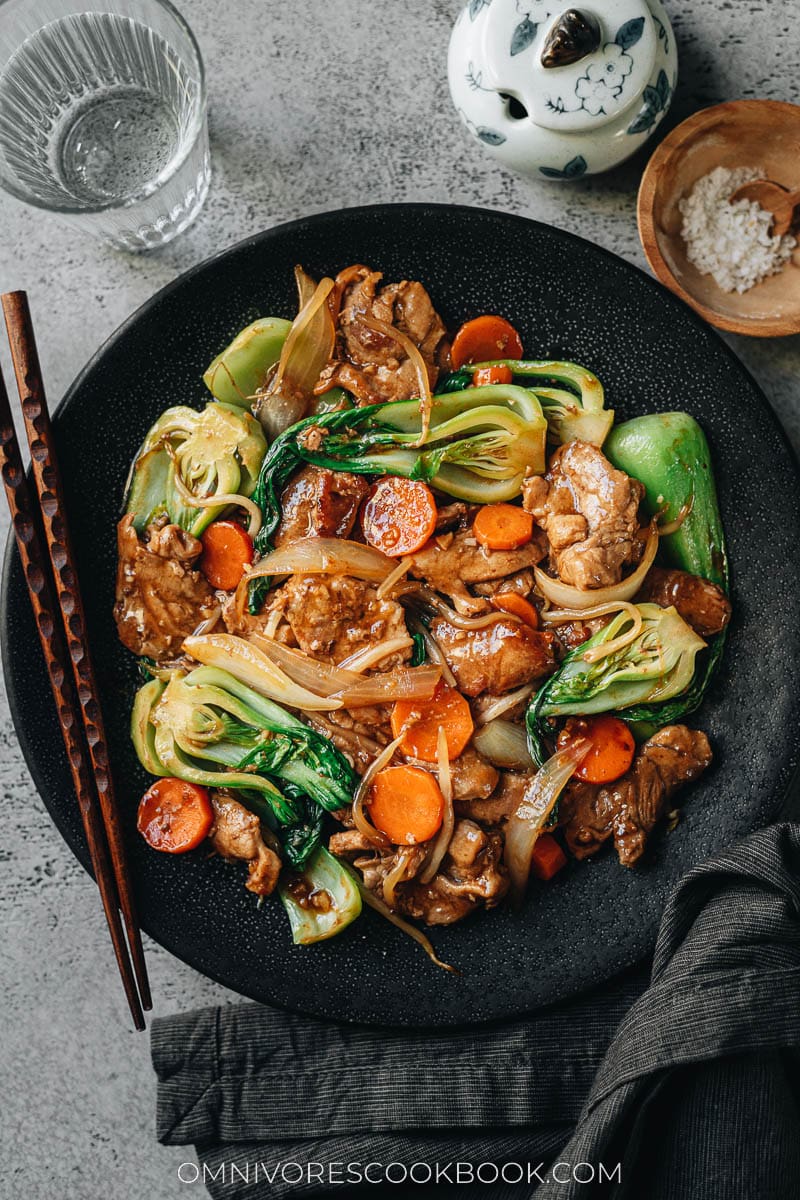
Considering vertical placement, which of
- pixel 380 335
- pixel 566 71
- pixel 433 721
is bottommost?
pixel 433 721

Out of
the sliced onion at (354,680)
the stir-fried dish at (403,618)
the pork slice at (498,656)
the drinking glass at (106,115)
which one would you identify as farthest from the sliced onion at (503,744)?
the drinking glass at (106,115)

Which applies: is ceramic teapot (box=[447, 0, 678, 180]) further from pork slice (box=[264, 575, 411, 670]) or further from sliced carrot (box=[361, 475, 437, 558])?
pork slice (box=[264, 575, 411, 670])

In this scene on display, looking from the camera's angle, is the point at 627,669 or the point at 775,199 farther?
the point at 775,199

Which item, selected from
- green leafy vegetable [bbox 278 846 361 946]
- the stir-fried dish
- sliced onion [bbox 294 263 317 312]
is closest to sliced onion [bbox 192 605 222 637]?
the stir-fried dish

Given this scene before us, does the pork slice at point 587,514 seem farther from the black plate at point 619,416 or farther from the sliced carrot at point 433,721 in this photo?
the sliced carrot at point 433,721

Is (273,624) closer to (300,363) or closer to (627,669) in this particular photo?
(300,363)

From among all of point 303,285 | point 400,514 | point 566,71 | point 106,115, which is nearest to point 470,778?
point 400,514

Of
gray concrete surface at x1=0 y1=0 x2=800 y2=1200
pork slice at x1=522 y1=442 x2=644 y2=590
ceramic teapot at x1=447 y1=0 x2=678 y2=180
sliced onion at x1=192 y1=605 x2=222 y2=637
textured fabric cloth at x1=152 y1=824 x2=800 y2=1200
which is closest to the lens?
textured fabric cloth at x1=152 y1=824 x2=800 y2=1200
